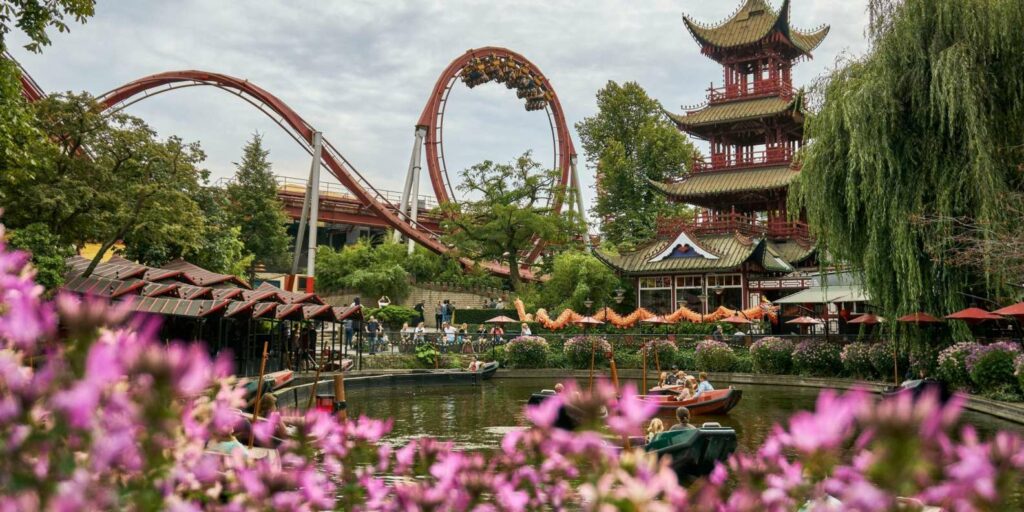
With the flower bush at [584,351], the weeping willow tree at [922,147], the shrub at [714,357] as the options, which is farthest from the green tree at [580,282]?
the weeping willow tree at [922,147]

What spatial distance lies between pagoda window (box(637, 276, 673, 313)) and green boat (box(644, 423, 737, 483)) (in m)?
30.5

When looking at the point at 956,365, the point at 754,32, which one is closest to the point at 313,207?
the point at 754,32

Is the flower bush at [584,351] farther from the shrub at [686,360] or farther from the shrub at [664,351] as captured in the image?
the shrub at [686,360]

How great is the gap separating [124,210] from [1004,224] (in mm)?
21364

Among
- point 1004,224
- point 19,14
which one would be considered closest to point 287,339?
point 19,14

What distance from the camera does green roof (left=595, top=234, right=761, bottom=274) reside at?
125 ft

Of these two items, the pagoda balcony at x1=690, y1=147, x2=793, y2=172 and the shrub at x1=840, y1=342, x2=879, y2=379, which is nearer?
the shrub at x1=840, y1=342, x2=879, y2=379

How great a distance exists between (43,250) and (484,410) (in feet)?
37.7

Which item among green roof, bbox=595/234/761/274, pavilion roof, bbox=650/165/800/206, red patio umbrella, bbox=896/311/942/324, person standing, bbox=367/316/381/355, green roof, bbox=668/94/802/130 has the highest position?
green roof, bbox=668/94/802/130

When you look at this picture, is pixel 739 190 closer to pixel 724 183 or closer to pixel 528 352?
pixel 724 183

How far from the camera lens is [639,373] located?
104 ft

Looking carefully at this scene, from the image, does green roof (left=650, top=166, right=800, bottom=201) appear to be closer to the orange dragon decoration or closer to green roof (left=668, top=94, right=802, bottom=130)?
green roof (left=668, top=94, right=802, bottom=130)

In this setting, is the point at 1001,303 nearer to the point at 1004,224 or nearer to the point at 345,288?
the point at 1004,224

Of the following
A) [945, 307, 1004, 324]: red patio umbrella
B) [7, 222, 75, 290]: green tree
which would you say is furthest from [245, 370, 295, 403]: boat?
[945, 307, 1004, 324]: red patio umbrella
